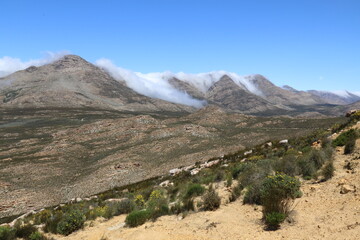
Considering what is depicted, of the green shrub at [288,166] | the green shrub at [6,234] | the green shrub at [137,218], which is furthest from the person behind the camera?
the green shrub at [288,166]

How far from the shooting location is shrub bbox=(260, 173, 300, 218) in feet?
33.3

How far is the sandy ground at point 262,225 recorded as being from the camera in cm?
885

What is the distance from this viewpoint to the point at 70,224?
13898 millimetres

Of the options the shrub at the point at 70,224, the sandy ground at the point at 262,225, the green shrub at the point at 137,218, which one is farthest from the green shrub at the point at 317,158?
the shrub at the point at 70,224

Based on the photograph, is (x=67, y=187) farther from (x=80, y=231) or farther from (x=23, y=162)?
(x=80, y=231)

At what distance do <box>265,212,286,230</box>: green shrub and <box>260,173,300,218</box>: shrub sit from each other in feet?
1.53

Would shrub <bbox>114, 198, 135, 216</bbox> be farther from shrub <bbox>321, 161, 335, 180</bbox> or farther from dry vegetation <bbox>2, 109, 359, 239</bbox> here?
shrub <bbox>321, 161, 335, 180</bbox>

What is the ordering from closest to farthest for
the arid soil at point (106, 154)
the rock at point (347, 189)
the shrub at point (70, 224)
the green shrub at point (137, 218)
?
the rock at point (347, 189) → the green shrub at point (137, 218) → the shrub at point (70, 224) → the arid soil at point (106, 154)

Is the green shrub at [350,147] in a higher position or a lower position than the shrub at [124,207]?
higher

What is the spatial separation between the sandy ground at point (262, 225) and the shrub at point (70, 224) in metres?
0.47

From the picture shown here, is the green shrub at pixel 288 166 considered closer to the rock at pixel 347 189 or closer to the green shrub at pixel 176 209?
the rock at pixel 347 189

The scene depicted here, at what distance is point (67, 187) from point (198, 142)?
29.4 meters

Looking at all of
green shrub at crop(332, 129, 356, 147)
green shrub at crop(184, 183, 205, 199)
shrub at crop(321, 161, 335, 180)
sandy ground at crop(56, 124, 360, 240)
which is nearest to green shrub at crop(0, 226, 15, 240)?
sandy ground at crop(56, 124, 360, 240)

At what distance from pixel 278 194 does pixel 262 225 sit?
129 centimetres
